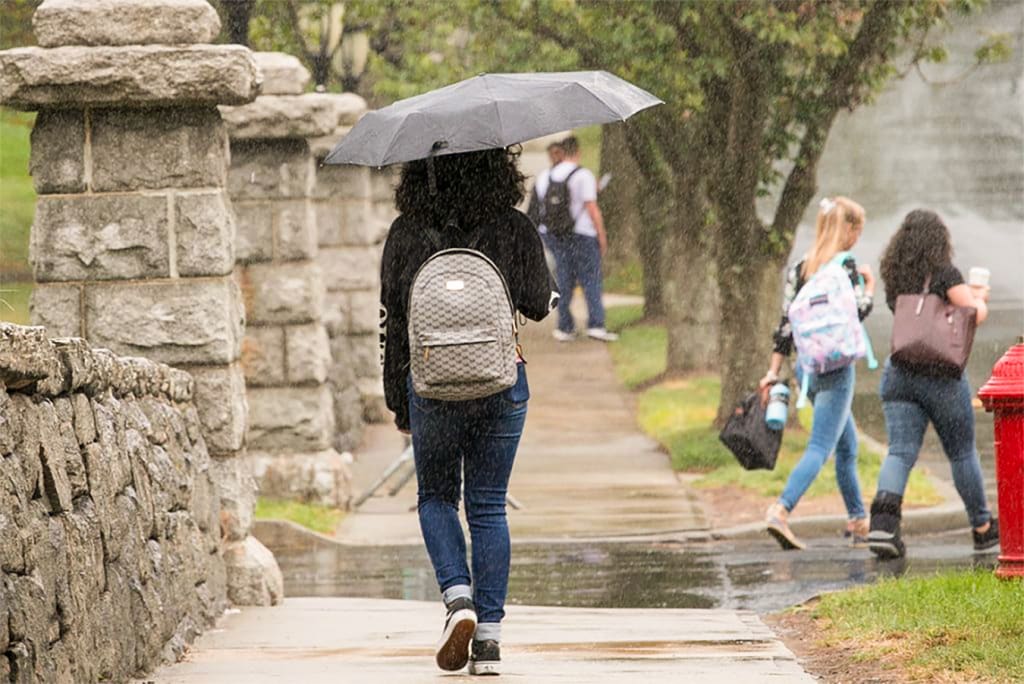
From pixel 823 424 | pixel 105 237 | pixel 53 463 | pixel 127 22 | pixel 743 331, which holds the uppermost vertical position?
pixel 127 22

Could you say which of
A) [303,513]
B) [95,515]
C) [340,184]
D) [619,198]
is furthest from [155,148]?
[619,198]

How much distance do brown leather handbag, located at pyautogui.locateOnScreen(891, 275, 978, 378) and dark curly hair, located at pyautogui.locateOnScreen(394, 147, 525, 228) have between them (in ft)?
13.4

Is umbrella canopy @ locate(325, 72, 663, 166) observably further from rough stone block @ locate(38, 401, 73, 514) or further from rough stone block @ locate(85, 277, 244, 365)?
rough stone block @ locate(85, 277, 244, 365)

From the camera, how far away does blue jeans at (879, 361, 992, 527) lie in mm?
10438

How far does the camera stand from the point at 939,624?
7102mm

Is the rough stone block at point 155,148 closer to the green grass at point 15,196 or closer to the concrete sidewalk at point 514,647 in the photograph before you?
the green grass at point 15,196

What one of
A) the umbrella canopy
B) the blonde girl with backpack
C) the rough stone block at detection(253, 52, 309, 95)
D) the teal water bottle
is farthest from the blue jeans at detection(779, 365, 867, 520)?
the rough stone block at detection(253, 52, 309, 95)

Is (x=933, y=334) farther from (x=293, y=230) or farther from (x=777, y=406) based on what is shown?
(x=293, y=230)

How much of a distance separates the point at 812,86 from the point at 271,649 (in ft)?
32.9

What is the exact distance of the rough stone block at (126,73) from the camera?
8.28 meters

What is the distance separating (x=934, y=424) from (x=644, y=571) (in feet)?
5.46

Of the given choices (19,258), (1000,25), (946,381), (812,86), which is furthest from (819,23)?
(1000,25)

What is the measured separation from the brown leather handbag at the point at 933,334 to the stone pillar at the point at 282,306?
454cm

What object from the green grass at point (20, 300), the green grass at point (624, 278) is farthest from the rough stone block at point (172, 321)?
the green grass at point (624, 278)
